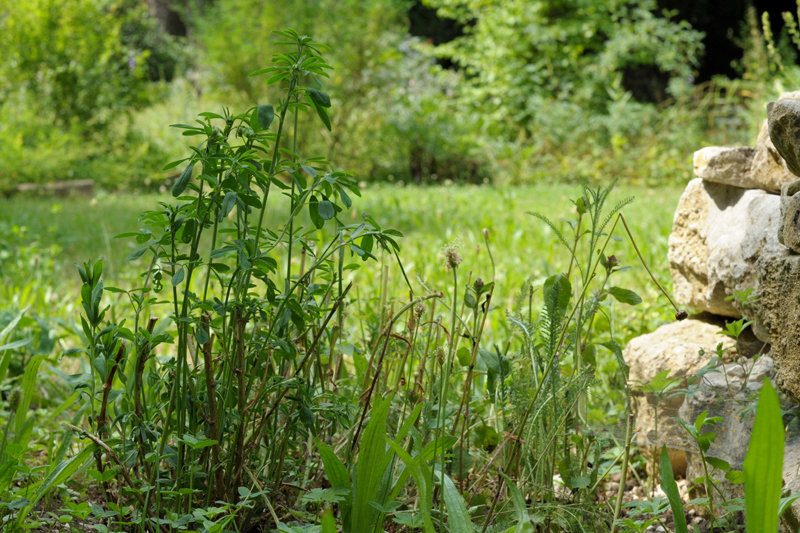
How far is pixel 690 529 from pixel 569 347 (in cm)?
61

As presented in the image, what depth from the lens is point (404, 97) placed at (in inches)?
399

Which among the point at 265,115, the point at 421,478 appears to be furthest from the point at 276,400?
the point at 265,115

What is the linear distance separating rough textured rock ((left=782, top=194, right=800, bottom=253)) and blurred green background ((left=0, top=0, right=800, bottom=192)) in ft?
23.3

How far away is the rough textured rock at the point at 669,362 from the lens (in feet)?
6.05

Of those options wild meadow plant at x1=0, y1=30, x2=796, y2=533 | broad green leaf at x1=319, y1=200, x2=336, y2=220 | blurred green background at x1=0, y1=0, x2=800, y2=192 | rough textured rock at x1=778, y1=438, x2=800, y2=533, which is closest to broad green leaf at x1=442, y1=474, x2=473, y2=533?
wild meadow plant at x1=0, y1=30, x2=796, y2=533

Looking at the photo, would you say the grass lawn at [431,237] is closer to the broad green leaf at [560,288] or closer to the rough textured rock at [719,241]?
the rough textured rock at [719,241]

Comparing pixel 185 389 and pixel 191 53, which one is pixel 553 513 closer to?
pixel 185 389

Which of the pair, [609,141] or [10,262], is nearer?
[10,262]

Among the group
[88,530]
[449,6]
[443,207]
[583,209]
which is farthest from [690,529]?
[449,6]

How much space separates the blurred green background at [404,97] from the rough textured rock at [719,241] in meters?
6.37

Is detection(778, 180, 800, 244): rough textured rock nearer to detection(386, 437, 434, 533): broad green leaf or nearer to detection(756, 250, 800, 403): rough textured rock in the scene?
detection(756, 250, 800, 403): rough textured rock

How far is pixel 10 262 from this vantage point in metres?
4.18

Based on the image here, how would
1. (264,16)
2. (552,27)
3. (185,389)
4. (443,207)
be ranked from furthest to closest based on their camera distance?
(552,27), (264,16), (443,207), (185,389)

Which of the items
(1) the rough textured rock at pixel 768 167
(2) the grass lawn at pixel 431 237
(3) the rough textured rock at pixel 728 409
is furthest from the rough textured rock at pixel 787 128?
(2) the grass lawn at pixel 431 237
